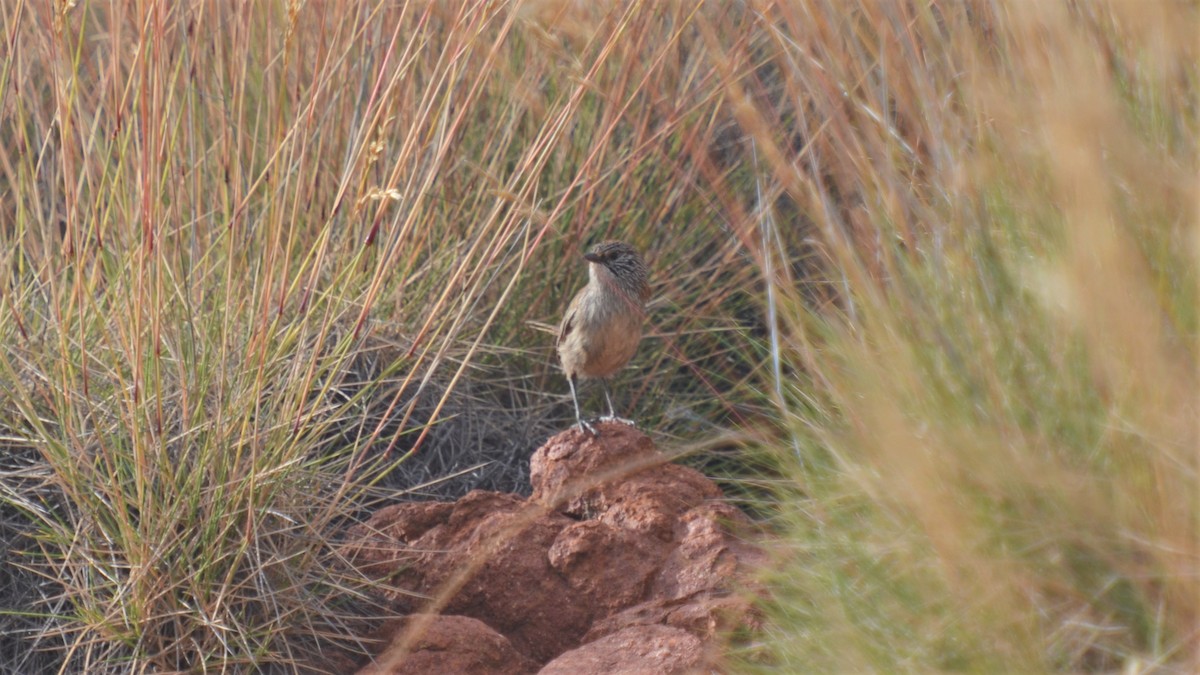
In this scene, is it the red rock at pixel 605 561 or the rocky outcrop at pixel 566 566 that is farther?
the red rock at pixel 605 561

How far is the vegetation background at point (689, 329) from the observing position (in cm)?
209

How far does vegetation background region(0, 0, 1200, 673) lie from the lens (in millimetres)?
2092

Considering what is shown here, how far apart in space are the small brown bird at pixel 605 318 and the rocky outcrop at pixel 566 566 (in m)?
0.59

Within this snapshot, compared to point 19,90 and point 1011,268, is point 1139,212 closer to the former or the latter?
point 1011,268

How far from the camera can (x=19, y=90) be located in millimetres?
3383

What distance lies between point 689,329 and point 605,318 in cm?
84

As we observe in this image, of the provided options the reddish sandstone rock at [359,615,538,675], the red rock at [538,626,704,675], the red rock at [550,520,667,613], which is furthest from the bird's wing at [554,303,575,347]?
the red rock at [538,626,704,675]

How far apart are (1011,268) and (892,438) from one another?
415 mm

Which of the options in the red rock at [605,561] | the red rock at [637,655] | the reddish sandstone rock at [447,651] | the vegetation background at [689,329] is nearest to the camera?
the vegetation background at [689,329]

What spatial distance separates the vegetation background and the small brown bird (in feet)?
0.90

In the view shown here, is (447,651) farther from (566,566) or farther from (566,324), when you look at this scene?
(566,324)

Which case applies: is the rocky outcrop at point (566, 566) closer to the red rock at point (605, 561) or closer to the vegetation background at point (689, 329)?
the red rock at point (605, 561)

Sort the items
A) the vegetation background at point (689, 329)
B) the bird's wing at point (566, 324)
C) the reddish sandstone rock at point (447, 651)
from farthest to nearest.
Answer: the bird's wing at point (566, 324)
the reddish sandstone rock at point (447, 651)
the vegetation background at point (689, 329)

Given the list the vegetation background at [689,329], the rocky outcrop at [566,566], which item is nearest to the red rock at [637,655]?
the rocky outcrop at [566,566]
